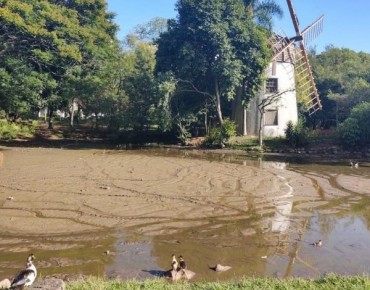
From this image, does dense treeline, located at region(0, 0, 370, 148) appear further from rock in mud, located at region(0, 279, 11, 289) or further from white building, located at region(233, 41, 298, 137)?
rock in mud, located at region(0, 279, 11, 289)

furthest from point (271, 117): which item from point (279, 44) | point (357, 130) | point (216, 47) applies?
point (216, 47)

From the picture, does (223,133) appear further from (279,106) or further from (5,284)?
(5,284)

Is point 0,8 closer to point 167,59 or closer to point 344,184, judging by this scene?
point 167,59

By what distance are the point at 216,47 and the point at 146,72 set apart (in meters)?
7.44

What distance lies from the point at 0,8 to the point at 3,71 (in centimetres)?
405

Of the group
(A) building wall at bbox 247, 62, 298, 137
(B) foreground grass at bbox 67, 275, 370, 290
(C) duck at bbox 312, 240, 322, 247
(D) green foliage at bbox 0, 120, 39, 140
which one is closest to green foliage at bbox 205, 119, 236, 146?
(A) building wall at bbox 247, 62, 298, 137

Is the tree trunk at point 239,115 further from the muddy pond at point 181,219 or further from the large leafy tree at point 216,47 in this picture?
the muddy pond at point 181,219

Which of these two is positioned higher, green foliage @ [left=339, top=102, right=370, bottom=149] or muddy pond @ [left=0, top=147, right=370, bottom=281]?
green foliage @ [left=339, top=102, right=370, bottom=149]

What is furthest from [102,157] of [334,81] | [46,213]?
[334,81]

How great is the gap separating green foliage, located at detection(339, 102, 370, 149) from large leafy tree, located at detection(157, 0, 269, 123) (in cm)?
750

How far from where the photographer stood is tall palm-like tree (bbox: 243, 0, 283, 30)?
34.4 m

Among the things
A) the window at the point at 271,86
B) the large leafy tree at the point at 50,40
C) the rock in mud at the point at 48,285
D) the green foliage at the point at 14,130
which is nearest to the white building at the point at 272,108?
the window at the point at 271,86

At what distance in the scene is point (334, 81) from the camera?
44031 millimetres

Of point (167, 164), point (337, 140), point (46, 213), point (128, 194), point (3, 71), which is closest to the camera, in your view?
point (46, 213)
